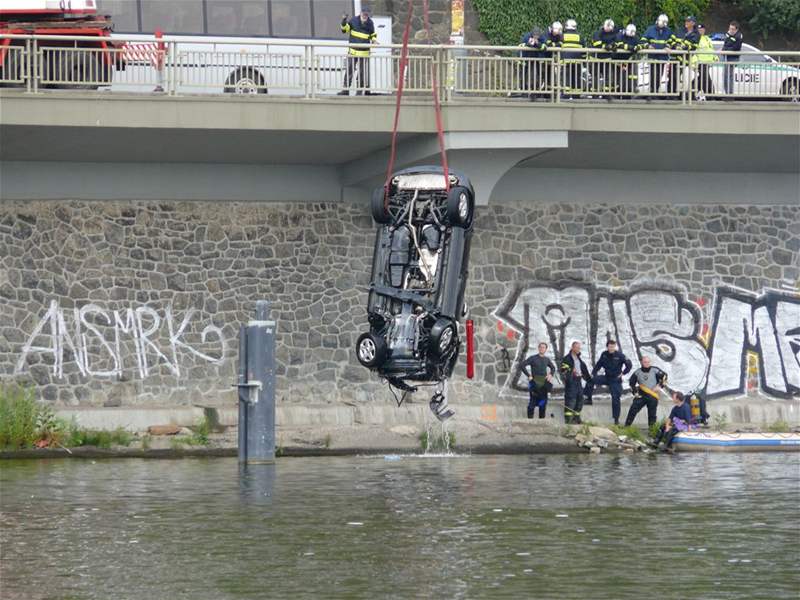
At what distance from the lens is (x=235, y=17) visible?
34.5 meters

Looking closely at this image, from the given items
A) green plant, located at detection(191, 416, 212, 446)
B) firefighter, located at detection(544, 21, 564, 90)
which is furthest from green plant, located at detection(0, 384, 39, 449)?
firefighter, located at detection(544, 21, 564, 90)

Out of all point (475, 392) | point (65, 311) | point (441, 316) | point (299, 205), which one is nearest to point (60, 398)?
point (65, 311)

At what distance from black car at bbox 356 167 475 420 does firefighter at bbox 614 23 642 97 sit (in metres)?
7.96

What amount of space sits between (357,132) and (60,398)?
300 inches

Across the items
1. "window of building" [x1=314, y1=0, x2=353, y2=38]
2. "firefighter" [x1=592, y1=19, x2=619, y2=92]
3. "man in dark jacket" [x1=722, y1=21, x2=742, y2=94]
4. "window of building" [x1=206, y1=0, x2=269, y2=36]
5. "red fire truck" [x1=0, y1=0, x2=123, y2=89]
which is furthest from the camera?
"window of building" [x1=314, y1=0, x2=353, y2=38]

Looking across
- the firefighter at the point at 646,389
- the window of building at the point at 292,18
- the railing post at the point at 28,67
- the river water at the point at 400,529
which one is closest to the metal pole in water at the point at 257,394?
the river water at the point at 400,529

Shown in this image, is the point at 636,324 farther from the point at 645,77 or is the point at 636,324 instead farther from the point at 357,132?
the point at 357,132

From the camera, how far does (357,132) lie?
100.0 feet

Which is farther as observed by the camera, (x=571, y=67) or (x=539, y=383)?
(x=539, y=383)

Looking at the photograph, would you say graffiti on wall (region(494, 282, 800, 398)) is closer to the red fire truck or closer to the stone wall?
the stone wall

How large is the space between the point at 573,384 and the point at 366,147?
6.08 metres

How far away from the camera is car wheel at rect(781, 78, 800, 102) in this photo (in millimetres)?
32094

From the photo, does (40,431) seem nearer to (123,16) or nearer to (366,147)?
(366,147)

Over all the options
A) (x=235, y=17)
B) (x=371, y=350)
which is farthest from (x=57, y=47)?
(x=371, y=350)
